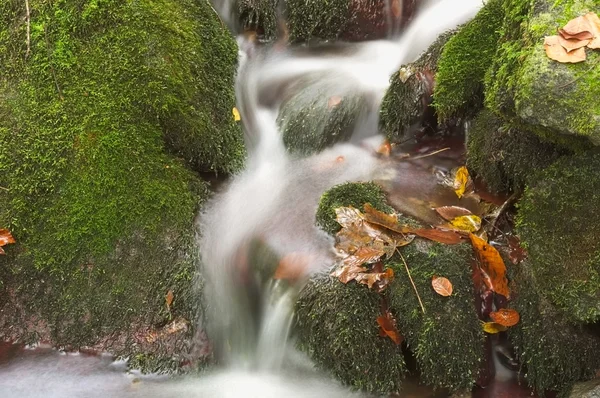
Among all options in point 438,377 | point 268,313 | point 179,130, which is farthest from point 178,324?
point 438,377

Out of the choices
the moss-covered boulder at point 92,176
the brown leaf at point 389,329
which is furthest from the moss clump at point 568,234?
the moss-covered boulder at point 92,176

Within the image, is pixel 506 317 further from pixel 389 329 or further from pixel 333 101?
pixel 333 101

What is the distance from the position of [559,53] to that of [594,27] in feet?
0.69

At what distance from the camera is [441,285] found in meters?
2.94

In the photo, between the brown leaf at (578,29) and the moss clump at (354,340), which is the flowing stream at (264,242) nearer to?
the moss clump at (354,340)

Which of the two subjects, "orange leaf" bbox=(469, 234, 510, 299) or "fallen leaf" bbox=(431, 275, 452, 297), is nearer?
"fallen leaf" bbox=(431, 275, 452, 297)

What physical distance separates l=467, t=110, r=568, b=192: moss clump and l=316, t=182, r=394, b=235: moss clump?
28.6 inches

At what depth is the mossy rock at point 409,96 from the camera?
395 cm

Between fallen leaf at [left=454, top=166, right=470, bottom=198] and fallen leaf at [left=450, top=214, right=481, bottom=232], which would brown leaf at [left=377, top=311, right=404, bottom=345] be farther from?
fallen leaf at [left=454, top=166, right=470, bottom=198]

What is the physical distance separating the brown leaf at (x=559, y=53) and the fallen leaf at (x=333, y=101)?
1.94 m

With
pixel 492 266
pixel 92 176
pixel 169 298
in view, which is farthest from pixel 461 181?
pixel 92 176

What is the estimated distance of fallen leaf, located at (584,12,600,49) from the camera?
259cm

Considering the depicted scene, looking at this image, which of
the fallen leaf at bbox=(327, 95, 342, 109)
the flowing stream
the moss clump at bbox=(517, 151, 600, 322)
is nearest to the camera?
the moss clump at bbox=(517, 151, 600, 322)

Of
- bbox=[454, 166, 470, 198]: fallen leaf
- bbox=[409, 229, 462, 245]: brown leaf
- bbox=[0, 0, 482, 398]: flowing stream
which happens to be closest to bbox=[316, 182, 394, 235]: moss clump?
bbox=[0, 0, 482, 398]: flowing stream
